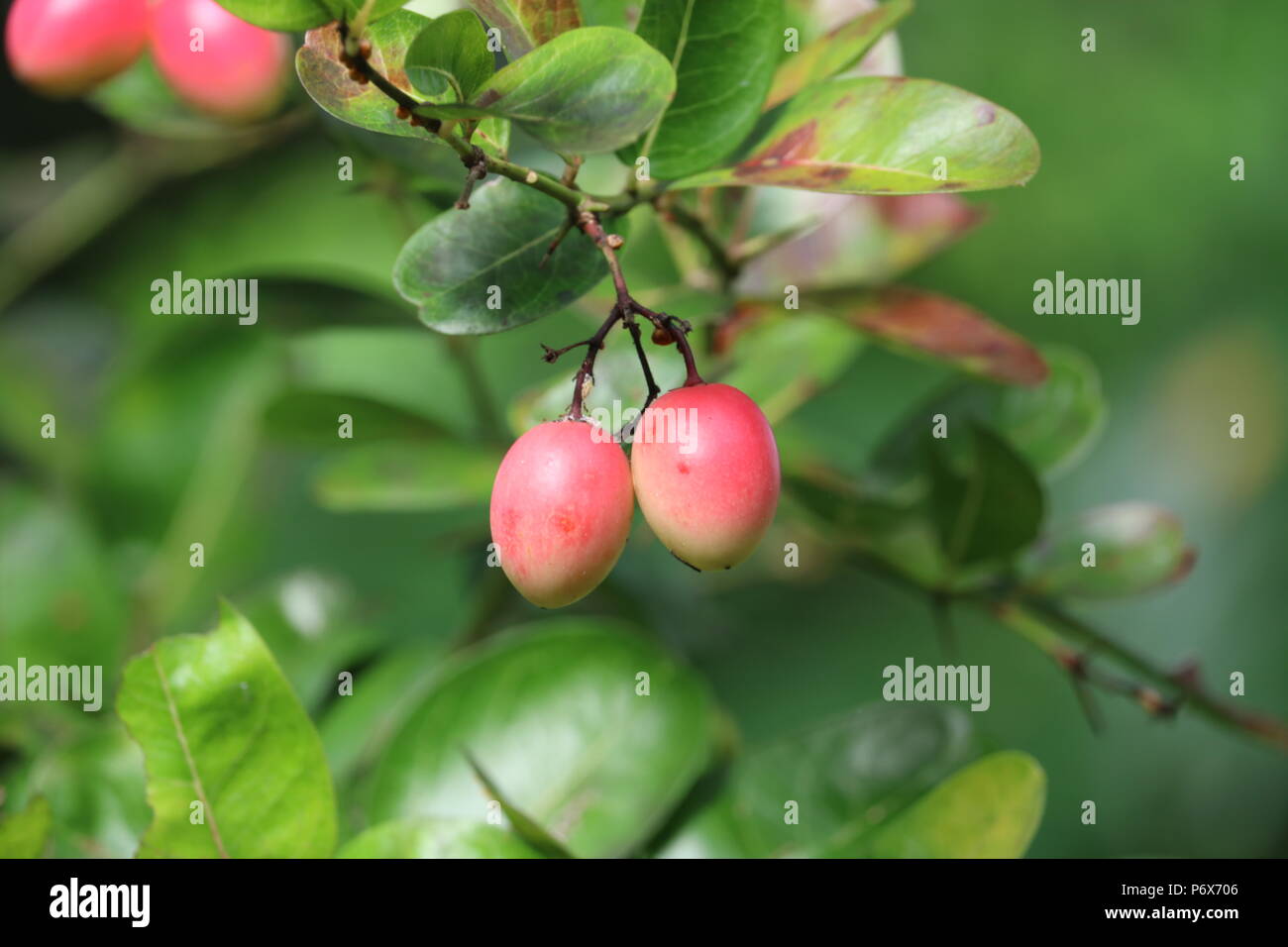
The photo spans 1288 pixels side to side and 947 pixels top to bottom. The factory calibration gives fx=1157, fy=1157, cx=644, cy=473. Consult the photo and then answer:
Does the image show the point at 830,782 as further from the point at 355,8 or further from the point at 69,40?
the point at 69,40

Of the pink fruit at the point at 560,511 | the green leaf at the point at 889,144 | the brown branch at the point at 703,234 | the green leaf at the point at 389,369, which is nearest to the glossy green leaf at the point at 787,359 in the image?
the brown branch at the point at 703,234

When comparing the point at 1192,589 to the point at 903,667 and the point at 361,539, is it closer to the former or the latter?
the point at 903,667

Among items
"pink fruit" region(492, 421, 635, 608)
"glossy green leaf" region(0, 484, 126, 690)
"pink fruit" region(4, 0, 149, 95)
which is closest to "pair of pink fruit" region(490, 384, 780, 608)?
"pink fruit" region(492, 421, 635, 608)

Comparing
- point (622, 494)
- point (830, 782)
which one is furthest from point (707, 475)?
point (830, 782)

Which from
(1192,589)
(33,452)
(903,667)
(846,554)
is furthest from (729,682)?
(33,452)
